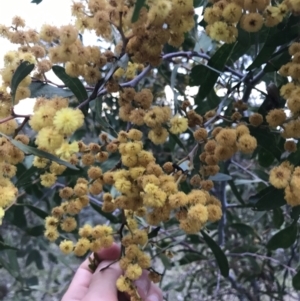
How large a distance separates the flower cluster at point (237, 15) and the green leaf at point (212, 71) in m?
0.15

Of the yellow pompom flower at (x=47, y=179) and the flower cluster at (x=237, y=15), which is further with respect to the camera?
the yellow pompom flower at (x=47, y=179)

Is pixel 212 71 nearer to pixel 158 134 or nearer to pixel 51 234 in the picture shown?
pixel 158 134

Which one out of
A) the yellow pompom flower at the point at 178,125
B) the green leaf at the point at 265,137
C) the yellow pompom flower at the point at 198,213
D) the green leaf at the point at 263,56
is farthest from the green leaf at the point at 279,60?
the yellow pompom flower at the point at 198,213

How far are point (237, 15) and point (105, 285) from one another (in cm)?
41

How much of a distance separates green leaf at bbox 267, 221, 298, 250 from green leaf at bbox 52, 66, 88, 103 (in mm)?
452

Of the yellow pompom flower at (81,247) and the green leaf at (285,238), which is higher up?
the green leaf at (285,238)

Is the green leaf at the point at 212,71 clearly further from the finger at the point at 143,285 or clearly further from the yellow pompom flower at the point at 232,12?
the finger at the point at 143,285

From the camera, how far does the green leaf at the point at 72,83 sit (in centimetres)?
63

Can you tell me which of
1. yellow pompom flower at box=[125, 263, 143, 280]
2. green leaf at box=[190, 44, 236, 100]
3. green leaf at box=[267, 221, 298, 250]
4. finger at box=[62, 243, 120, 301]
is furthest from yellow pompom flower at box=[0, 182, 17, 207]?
green leaf at box=[267, 221, 298, 250]

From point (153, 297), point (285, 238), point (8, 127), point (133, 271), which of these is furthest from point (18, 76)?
point (285, 238)

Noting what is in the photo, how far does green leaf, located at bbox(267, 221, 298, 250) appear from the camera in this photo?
2.75ft

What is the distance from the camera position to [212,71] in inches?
31.1

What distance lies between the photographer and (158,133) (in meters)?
0.58

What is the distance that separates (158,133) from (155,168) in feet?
0.22
